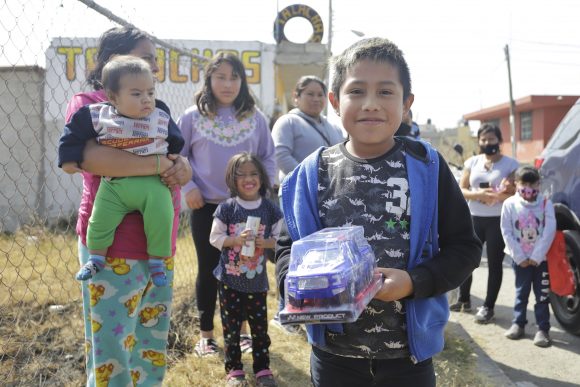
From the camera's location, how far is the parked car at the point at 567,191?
443 cm

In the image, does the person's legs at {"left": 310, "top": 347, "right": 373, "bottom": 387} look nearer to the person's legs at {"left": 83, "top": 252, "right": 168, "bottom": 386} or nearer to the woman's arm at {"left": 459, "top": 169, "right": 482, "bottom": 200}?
the person's legs at {"left": 83, "top": 252, "right": 168, "bottom": 386}

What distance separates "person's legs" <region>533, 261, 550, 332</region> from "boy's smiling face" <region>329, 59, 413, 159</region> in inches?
135

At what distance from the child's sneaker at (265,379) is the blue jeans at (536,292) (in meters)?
2.48

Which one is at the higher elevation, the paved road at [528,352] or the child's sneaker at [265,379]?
the child's sneaker at [265,379]

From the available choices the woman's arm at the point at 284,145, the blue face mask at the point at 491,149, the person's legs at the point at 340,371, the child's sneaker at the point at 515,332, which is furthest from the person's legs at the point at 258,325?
the blue face mask at the point at 491,149

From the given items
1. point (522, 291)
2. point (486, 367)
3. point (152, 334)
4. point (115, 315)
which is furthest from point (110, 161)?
point (522, 291)

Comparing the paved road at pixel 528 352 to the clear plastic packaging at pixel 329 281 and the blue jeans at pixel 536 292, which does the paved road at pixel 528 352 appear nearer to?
the blue jeans at pixel 536 292

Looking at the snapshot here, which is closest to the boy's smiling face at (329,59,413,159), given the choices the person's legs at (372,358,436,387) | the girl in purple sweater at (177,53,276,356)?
the person's legs at (372,358,436,387)

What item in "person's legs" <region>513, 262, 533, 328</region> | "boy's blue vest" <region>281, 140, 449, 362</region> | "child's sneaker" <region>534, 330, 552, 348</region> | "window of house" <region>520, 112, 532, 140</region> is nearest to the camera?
→ "boy's blue vest" <region>281, 140, 449, 362</region>

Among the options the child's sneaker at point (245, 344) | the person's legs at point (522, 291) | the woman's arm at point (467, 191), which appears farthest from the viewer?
the woman's arm at point (467, 191)

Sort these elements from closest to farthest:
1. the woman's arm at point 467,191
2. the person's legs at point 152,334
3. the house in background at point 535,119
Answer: the person's legs at point 152,334
the woman's arm at point 467,191
the house in background at point 535,119

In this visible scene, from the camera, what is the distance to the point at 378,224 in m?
1.73

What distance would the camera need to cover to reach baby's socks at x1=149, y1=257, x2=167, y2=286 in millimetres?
2422

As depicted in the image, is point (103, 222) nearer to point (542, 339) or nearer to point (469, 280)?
point (542, 339)
